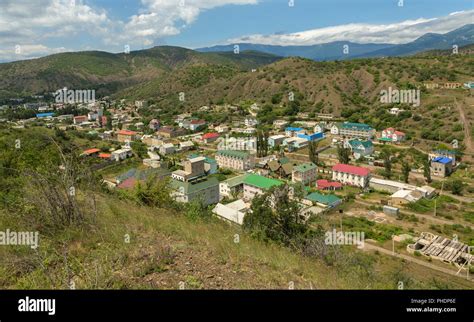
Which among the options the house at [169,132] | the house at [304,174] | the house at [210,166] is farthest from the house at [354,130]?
the house at [169,132]

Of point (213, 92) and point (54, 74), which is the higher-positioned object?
point (54, 74)

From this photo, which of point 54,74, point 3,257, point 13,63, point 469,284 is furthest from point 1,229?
point 13,63

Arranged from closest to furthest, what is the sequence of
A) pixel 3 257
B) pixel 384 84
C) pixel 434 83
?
1. pixel 3 257
2. pixel 434 83
3. pixel 384 84

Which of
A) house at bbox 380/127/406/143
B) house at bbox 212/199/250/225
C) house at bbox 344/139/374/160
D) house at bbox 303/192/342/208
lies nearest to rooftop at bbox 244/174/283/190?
house at bbox 303/192/342/208

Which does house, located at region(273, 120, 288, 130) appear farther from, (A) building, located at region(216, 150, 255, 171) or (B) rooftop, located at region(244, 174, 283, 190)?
(B) rooftop, located at region(244, 174, 283, 190)

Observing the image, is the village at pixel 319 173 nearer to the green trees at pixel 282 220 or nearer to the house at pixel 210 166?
the house at pixel 210 166
